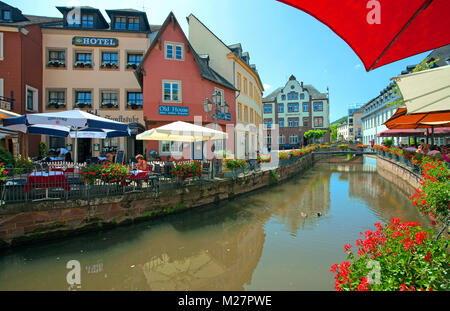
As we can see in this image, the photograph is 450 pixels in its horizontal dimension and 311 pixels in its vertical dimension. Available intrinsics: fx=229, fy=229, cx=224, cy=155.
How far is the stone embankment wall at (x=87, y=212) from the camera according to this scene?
575 cm

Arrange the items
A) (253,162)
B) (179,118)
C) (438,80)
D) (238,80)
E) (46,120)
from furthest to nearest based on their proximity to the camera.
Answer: (238,80) → (179,118) → (253,162) → (46,120) → (438,80)

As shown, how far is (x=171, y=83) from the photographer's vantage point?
15.9 meters

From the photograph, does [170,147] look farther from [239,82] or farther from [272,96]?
[272,96]

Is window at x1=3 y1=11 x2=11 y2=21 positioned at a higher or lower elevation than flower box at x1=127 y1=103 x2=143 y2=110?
higher

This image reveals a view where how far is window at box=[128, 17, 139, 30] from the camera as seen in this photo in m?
18.8

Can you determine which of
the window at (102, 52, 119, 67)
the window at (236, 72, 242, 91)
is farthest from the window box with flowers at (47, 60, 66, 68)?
the window at (236, 72, 242, 91)

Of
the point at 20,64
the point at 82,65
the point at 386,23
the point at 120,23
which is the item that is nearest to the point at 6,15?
the point at 20,64

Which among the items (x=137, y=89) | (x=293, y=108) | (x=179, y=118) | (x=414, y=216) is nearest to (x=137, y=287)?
(x=414, y=216)

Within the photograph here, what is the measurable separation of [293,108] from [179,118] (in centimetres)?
4200

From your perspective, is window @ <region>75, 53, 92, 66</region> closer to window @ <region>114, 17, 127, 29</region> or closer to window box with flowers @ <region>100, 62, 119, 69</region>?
window box with flowers @ <region>100, 62, 119, 69</region>

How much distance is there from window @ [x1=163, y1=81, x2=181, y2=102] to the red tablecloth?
10278mm

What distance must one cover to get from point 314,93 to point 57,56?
4869 centimetres

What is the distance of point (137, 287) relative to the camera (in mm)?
4430
